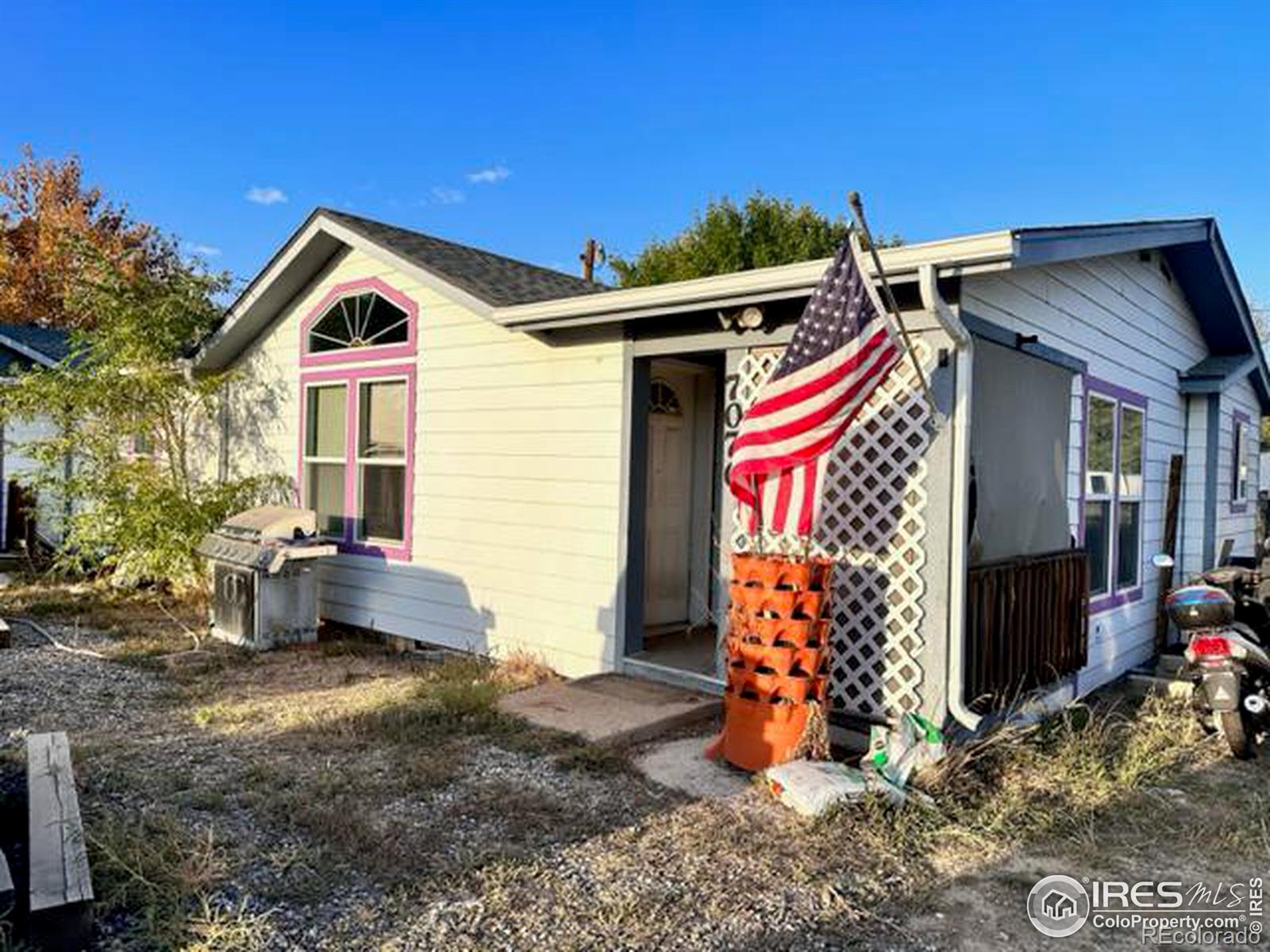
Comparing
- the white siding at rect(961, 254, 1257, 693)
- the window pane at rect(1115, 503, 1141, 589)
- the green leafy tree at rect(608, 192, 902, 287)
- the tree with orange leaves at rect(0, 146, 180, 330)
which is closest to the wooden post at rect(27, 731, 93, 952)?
the white siding at rect(961, 254, 1257, 693)

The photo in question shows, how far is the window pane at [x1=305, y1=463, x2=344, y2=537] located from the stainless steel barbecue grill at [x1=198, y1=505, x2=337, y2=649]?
322 mm

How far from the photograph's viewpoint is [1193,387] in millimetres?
8016

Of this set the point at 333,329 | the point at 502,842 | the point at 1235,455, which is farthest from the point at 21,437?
the point at 1235,455

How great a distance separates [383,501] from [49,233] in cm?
2014

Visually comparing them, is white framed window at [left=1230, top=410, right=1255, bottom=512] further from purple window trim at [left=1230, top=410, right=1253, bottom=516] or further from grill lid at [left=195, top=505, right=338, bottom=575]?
grill lid at [left=195, top=505, right=338, bottom=575]

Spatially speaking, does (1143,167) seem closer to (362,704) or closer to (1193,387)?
(1193,387)

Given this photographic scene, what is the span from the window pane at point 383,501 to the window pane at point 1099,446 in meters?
5.39

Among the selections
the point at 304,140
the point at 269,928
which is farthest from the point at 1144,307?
the point at 304,140

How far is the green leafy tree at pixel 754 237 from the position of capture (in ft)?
72.2

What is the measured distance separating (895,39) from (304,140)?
1053cm

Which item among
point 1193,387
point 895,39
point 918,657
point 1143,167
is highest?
point 895,39

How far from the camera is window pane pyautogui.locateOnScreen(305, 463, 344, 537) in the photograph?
779 cm

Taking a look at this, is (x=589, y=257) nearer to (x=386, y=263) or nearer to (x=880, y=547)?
(x=386, y=263)

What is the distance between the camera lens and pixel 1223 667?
4668 mm
